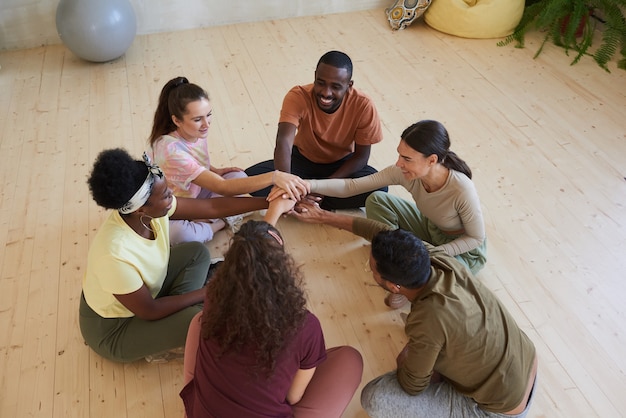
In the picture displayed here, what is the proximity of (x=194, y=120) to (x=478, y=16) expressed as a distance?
275cm

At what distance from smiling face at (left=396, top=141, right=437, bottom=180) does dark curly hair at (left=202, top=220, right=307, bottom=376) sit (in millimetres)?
813

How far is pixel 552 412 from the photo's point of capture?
6.15 feet

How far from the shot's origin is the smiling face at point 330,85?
2.23 metres

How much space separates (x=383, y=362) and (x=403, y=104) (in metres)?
1.95

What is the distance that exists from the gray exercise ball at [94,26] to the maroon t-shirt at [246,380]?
2.95 meters

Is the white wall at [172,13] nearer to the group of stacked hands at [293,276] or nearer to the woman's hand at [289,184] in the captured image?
the group of stacked hands at [293,276]

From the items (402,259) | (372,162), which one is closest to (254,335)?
(402,259)

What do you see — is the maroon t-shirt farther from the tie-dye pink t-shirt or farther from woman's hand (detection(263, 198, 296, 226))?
the tie-dye pink t-shirt

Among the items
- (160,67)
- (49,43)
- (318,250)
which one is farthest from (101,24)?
(318,250)

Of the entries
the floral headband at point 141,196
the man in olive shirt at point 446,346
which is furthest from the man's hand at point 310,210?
the floral headband at point 141,196

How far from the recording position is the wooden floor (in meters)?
2.01

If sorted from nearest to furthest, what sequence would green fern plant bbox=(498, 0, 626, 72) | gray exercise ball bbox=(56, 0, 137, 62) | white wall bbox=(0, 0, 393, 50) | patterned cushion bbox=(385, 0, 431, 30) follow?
gray exercise ball bbox=(56, 0, 137, 62) → green fern plant bbox=(498, 0, 626, 72) → white wall bbox=(0, 0, 393, 50) → patterned cushion bbox=(385, 0, 431, 30)

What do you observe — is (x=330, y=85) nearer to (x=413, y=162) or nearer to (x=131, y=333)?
(x=413, y=162)

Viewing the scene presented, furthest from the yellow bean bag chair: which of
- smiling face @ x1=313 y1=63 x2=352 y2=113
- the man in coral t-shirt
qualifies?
smiling face @ x1=313 y1=63 x2=352 y2=113
